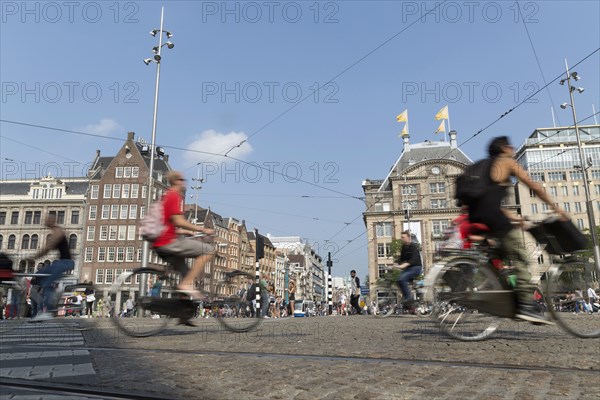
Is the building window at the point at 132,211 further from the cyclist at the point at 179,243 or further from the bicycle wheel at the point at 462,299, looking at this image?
the bicycle wheel at the point at 462,299

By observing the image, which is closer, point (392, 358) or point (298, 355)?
point (392, 358)

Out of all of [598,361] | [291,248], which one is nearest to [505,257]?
[598,361]

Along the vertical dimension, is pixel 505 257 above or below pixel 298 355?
above

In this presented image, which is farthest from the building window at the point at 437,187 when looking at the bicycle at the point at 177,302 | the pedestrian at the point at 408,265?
the bicycle at the point at 177,302

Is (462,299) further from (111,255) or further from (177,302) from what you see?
(111,255)

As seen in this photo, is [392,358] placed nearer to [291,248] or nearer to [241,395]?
[241,395]

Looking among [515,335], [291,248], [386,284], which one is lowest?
[515,335]

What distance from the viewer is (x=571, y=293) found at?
5555 millimetres

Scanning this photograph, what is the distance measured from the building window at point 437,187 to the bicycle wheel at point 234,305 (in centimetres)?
7406

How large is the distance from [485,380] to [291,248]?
515 feet

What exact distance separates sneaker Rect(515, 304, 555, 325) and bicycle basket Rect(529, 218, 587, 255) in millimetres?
713

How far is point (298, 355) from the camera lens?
4.06 m

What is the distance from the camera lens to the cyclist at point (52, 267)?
734cm

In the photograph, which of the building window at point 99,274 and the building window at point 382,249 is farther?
the building window at point 382,249
